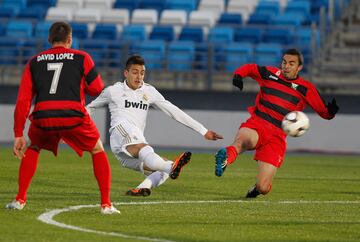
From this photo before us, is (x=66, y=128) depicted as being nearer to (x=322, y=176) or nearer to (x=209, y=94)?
(x=322, y=176)

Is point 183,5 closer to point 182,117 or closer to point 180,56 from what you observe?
point 180,56

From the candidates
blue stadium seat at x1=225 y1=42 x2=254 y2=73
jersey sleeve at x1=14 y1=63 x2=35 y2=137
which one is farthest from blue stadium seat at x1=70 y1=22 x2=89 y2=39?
jersey sleeve at x1=14 y1=63 x2=35 y2=137

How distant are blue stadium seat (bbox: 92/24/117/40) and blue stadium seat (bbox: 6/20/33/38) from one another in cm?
166

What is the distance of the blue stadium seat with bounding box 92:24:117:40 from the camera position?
30531mm

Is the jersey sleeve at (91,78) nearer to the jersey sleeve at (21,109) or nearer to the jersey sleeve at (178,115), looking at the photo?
the jersey sleeve at (21,109)

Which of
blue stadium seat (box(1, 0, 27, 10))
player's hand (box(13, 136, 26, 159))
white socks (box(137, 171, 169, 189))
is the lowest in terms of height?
blue stadium seat (box(1, 0, 27, 10))

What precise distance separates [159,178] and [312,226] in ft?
10.8

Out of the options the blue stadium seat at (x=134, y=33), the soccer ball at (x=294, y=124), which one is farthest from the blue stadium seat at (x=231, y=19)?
the soccer ball at (x=294, y=124)

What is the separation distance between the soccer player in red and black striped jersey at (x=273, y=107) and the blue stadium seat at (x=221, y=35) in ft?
51.1

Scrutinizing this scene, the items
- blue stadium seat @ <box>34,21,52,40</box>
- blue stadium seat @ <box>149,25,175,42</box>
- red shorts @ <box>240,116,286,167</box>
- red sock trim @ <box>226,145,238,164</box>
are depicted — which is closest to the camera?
red sock trim @ <box>226,145,238,164</box>

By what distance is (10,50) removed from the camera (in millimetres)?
29219

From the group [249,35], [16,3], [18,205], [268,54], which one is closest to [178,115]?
[18,205]

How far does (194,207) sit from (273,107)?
2.25 m

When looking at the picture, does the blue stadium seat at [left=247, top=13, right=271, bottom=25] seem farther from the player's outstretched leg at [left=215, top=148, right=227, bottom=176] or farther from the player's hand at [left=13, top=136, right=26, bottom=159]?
the player's hand at [left=13, top=136, right=26, bottom=159]
